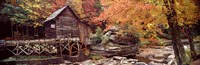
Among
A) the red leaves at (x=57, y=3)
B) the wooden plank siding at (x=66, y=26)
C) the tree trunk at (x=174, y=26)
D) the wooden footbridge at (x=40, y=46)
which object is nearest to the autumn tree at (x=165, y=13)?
the tree trunk at (x=174, y=26)

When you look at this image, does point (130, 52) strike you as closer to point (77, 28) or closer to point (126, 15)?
point (77, 28)

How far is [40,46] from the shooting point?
2364cm

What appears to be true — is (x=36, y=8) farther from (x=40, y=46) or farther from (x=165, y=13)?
(x=165, y=13)

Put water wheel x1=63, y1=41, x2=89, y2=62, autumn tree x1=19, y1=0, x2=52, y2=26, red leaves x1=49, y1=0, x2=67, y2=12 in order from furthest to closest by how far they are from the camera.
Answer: red leaves x1=49, y1=0, x2=67, y2=12, autumn tree x1=19, y1=0, x2=52, y2=26, water wheel x1=63, y1=41, x2=89, y2=62

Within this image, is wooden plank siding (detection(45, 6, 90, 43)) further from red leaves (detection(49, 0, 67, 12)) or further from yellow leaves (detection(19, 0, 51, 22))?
red leaves (detection(49, 0, 67, 12))

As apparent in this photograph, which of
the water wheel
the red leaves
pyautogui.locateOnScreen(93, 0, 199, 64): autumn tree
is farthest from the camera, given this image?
the red leaves

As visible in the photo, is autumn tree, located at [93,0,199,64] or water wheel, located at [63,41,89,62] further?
water wheel, located at [63,41,89,62]

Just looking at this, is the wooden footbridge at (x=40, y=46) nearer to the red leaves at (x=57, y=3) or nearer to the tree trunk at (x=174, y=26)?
the red leaves at (x=57, y=3)

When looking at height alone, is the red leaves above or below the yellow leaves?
above

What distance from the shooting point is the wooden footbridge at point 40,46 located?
67.5ft

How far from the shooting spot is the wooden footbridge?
2059 cm

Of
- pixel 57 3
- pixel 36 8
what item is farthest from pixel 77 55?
pixel 57 3

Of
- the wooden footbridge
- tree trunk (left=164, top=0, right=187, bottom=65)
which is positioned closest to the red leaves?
the wooden footbridge

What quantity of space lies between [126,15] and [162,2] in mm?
2549
